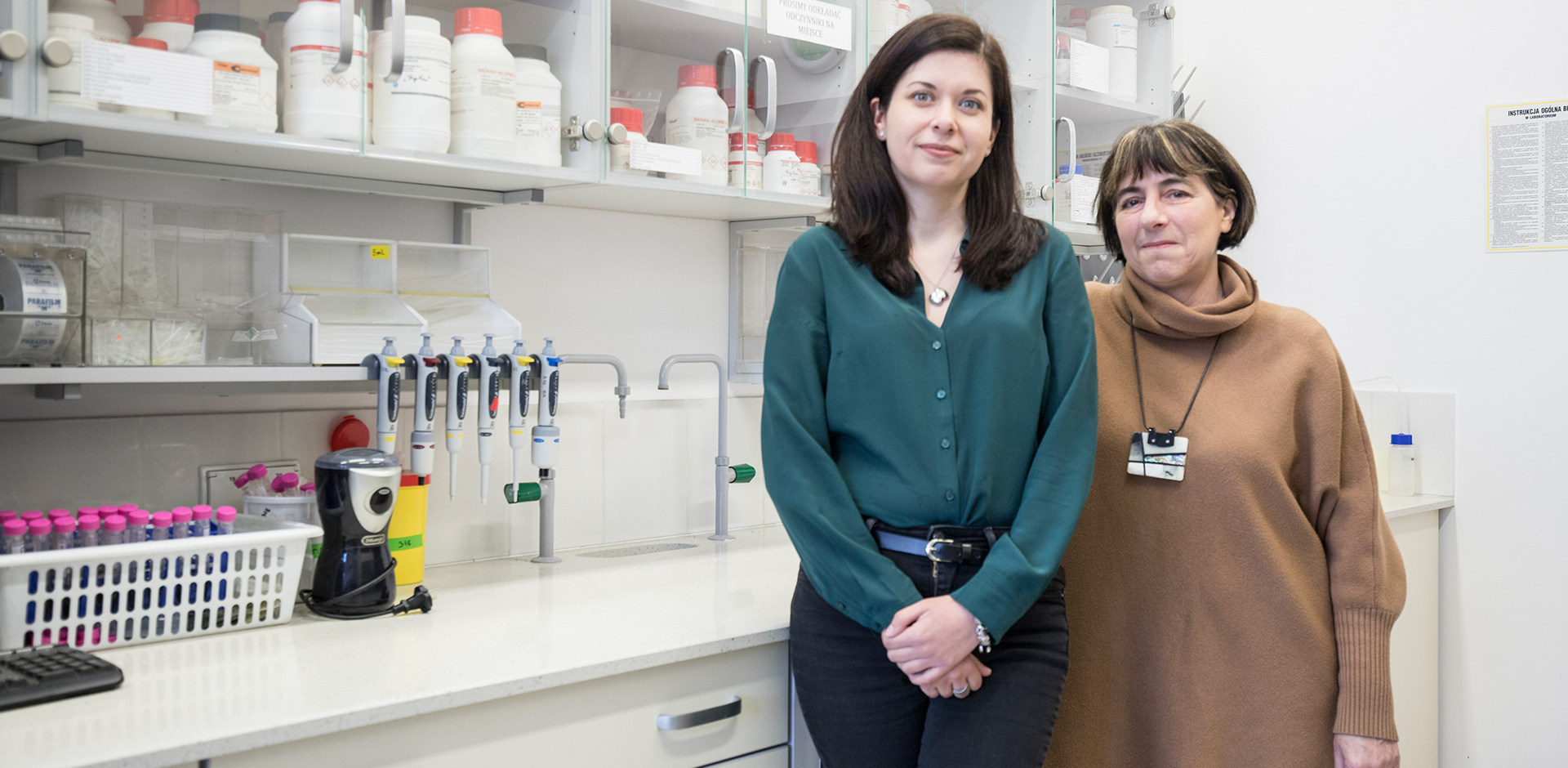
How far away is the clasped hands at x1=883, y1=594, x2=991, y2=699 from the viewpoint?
1.25 meters

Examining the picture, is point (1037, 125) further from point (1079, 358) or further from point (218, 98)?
point (218, 98)

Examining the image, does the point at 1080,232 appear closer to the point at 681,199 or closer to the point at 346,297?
the point at 681,199

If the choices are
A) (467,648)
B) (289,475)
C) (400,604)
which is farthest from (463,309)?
(467,648)

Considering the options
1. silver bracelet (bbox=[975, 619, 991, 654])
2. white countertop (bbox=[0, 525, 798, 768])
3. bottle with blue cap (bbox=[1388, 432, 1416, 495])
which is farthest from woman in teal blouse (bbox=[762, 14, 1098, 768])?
bottle with blue cap (bbox=[1388, 432, 1416, 495])

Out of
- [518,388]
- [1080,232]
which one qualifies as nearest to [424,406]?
[518,388]

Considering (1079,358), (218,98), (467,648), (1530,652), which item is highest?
(218,98)

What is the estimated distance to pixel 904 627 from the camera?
126 centimetres

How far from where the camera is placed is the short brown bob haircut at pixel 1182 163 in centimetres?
159

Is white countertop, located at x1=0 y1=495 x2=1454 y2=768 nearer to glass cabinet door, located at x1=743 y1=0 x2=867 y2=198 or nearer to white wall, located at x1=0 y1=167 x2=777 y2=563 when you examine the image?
white wall, located at x1=0 y1=167 x2=777 y2=563

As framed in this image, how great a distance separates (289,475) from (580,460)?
0.58 meters

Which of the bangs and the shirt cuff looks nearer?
the shirt cuff

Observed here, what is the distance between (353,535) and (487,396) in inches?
11.4

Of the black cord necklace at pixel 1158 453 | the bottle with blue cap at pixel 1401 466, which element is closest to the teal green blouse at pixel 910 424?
the black cord necklace at pixel 1158 453

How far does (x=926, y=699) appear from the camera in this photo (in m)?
1.35
